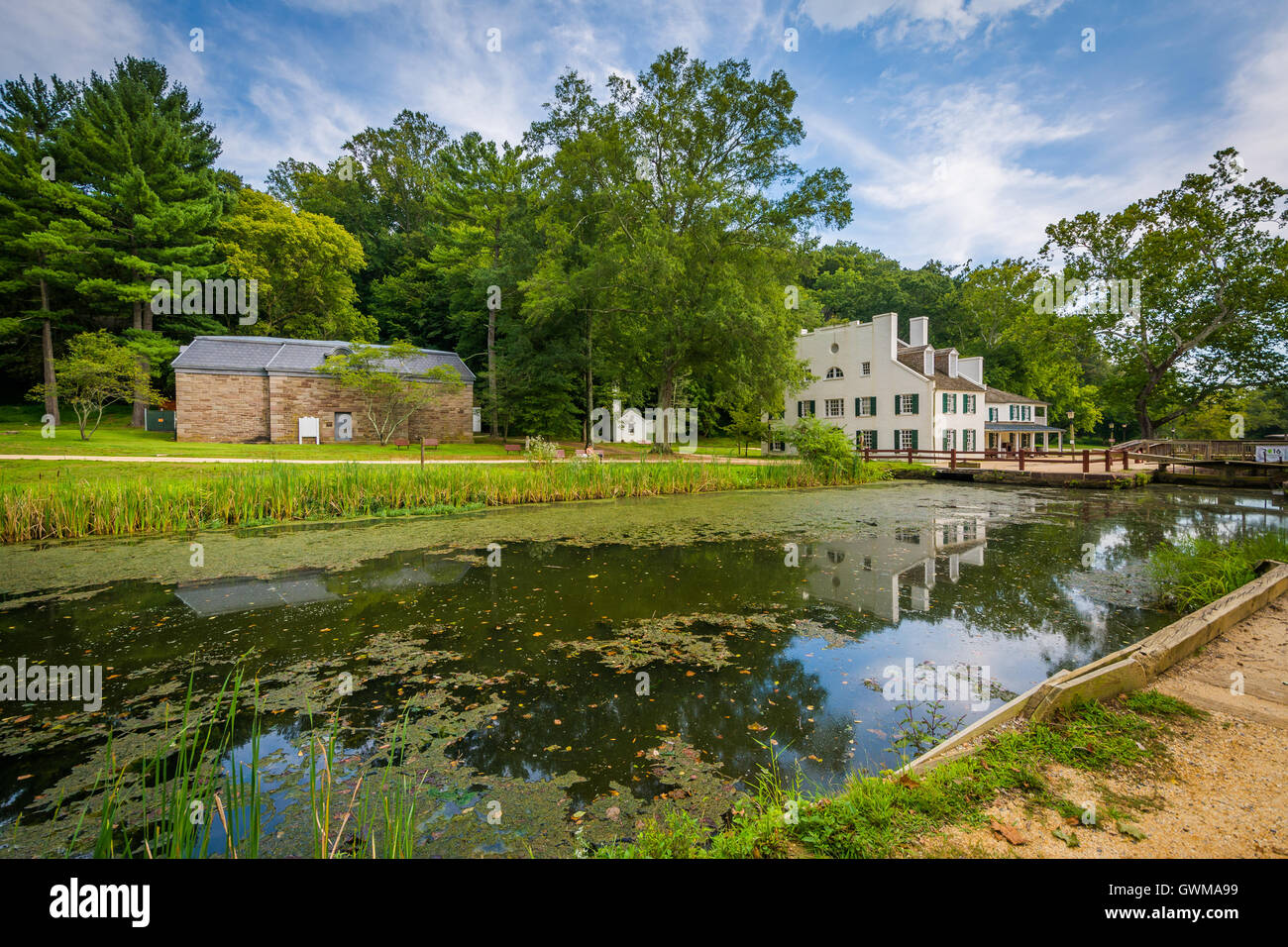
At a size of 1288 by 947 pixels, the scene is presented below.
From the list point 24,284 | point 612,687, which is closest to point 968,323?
point 612,687

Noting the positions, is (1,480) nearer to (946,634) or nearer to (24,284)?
(946,634)

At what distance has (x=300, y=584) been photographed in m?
6.73

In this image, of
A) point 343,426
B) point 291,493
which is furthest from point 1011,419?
point 291,493

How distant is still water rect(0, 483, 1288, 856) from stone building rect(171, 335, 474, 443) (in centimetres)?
1949

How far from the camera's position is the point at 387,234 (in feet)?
141

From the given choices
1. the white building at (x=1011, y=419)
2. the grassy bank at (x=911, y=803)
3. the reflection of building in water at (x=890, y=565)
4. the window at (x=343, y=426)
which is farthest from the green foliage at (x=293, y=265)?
the white building at (x=1011, y=419)

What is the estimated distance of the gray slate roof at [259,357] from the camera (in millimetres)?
25250

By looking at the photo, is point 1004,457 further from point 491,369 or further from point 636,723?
point 636,723

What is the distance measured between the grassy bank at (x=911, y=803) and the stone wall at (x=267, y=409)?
94.8ft

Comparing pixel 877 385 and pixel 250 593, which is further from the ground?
pixel 877 385

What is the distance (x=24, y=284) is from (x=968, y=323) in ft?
198

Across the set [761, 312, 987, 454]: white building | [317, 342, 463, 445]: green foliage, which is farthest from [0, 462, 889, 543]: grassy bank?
[761, 312, 987, 454]: white building

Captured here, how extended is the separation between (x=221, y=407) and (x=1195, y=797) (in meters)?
31.6
